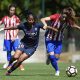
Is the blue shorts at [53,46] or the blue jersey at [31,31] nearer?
the blue jersey at [31,31]

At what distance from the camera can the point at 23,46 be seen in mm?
19406

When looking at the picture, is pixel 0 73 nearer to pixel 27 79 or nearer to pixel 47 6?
pixel 27 79

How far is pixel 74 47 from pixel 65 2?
29.8 ft

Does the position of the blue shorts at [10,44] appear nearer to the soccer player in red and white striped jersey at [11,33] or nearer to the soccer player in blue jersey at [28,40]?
the soccer player in red and white striped jersey at [11,33]

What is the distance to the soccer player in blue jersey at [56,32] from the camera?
1973 centimetres

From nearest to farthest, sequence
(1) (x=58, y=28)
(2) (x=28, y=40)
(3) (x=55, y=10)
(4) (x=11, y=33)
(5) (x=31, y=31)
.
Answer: (5) (x=31, y=31)
(2) (x=28, y=40)
(1) (x=58, y=28)
(4) (x=11, y=33)
(3) (x=55, y=10)

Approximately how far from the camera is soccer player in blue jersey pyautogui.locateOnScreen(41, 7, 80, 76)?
19734 millimetres

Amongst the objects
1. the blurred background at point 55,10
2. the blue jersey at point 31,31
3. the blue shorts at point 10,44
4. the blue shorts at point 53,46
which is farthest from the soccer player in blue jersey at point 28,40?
the blurred background at point 55,10

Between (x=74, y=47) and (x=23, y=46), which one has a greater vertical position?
(x=23, y=46)

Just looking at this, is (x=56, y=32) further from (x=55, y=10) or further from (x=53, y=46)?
(x=55, y=10)

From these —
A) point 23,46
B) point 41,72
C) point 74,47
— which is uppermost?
point 23,46

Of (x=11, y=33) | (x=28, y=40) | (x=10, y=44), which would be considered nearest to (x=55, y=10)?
(x=11, y=33)

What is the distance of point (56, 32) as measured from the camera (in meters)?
20.4

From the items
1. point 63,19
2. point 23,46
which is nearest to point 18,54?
point 23,46
